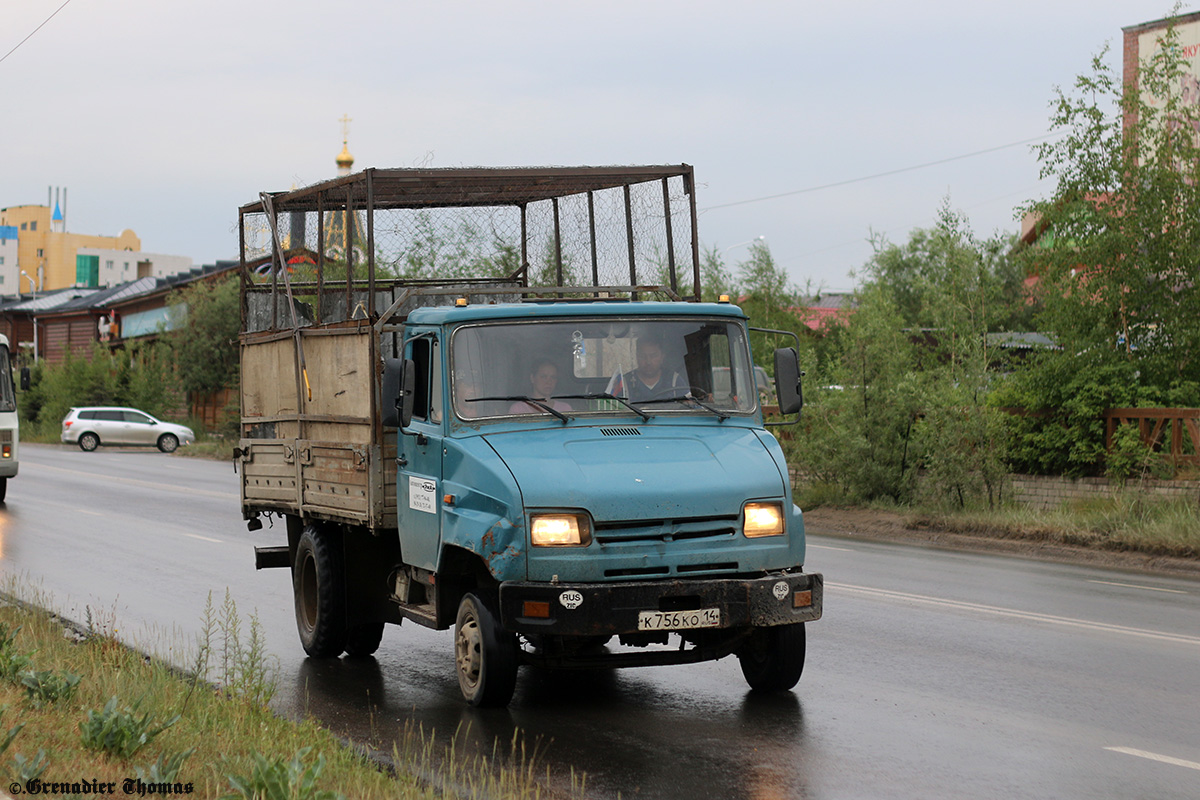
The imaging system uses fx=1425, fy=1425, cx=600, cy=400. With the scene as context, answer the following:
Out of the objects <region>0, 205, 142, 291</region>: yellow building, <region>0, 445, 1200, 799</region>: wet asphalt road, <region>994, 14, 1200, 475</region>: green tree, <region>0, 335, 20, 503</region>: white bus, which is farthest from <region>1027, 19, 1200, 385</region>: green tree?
<region>0, 205, 142, 291</region>: yellow building

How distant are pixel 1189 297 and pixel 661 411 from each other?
12.4 meters

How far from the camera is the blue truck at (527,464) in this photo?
23.7 ft

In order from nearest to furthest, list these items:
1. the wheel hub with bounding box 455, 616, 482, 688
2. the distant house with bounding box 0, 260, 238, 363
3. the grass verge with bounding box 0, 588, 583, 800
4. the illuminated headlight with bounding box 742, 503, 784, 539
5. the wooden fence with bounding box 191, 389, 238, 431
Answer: the grass verge with bounding box 0, 588, 583, 800 < the illuminated headlight with bounding box 742, 503, 784, 539 < the wheel hub with bounding box 455, 616, 482, 688 < the wooden fence with bounding box 191, 389, 238, 431 < the distant house with bounding box 0, 260, 238, 363

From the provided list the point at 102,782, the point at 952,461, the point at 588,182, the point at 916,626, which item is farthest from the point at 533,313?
the point at 952,461

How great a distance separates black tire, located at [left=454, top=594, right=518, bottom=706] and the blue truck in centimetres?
1

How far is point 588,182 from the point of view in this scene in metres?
10.7

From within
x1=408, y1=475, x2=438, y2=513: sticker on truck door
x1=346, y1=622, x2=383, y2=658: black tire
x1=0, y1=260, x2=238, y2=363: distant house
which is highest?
x1=0, y1=260, x2=238, y2=363: distant house

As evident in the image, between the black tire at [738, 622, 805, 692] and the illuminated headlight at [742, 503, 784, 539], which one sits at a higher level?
the illuminated headlight at [742, 503, 784, 539]

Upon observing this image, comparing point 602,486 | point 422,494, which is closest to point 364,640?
point 422,494

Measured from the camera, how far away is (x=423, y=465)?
27.3 feet

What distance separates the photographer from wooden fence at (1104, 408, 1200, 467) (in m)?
17.5

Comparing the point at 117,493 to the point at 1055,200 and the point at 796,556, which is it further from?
the point at 796,556

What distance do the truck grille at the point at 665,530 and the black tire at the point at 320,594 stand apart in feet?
9.88

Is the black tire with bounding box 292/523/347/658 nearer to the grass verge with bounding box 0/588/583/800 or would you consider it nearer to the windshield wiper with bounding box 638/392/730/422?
the grass verge with bounding box 0/588/583/800
